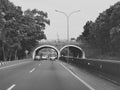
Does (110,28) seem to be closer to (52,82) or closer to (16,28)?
(16,28)

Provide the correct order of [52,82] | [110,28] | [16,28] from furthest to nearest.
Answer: [110,28]
[16,28]
[52,82]

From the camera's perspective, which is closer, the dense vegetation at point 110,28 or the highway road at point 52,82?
the highway road at point 52,82

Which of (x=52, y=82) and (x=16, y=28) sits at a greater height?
(x=16, y=28)

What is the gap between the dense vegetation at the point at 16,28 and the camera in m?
54.3

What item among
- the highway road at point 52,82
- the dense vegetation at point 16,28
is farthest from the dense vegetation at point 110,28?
the highway road at point 52,82

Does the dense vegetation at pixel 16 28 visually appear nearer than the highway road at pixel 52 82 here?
No

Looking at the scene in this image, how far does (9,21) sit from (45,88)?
146 feet

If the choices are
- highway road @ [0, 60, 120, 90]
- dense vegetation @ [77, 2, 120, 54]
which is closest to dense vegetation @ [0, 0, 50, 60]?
dense vegetation @ [77, 2, 120, 54]

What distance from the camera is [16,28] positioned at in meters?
59.9

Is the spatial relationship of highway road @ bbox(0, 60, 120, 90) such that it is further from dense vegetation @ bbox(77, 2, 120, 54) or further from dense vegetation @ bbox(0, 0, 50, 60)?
dense vegetation @ bbox(77, 2, 120, 54)

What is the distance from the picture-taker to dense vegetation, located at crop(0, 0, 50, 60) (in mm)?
54284

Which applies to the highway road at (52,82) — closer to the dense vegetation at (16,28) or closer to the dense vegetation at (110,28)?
the dense vegetation at (16,28)

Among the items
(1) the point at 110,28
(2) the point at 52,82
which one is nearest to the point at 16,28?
(1) the point at 110,28

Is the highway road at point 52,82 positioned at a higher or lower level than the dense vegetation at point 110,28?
lower
